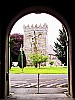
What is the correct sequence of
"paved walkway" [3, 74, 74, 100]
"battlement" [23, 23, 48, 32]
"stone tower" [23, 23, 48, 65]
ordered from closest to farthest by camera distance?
1. "paved walkway" [3, 74, 74, 100]
2. "stone tower" [23, 23, 48, 65]
3. "battlement" [23, 23, 48, 32]

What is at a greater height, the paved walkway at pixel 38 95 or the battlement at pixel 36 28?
the battlement at pixel 36 28

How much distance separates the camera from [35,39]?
273ft

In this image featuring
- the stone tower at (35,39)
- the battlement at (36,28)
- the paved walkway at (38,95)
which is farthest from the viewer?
the battlement at (36,28)

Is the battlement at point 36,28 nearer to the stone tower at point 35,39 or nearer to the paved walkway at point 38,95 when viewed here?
the stone tower at point 35,39

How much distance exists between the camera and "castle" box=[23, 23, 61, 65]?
81625 mm

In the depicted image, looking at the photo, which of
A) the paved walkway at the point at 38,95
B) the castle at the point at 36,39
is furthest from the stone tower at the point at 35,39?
the paved walkway at the point at 38,95

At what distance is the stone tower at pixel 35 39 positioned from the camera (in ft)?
268

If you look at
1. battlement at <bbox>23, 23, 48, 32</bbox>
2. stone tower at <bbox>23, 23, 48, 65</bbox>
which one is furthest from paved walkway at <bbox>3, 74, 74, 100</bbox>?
battlement at <bbox>23, 23, 48, 32</bbox>

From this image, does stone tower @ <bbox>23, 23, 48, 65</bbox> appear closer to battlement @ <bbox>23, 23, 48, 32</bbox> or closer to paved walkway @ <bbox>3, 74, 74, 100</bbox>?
battlement @ <bbox>23, 23, 48, 32</bbox>

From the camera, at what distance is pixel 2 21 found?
1503cm

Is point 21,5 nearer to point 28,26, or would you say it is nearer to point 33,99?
point 33,99

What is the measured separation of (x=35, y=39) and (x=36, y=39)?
0.41 meters

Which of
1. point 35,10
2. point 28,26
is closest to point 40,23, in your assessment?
point 28,26

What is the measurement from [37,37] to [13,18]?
68503 mm
